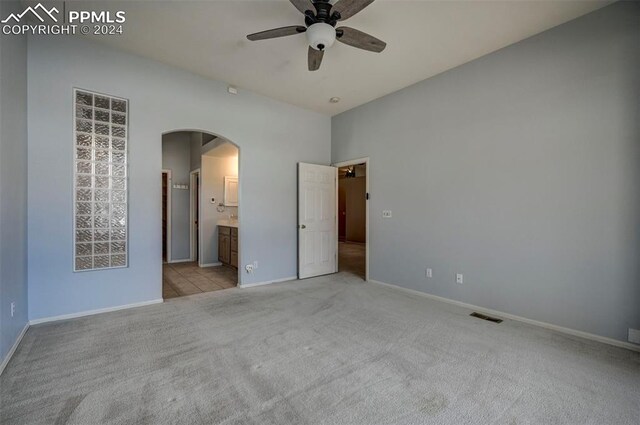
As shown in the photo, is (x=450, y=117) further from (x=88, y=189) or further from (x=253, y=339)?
(x=88, y=189)

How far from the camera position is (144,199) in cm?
351

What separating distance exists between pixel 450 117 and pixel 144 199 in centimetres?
403

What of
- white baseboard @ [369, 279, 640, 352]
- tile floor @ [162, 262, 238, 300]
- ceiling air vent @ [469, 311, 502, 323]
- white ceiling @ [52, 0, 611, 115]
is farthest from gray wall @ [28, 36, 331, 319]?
ceiling air vent @ [469, 311, 502, 323]

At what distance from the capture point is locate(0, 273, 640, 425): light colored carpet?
1668 millimetres

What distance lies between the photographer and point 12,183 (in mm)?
2371

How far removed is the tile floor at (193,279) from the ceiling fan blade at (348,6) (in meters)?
3.83

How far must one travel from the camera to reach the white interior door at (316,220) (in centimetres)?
497

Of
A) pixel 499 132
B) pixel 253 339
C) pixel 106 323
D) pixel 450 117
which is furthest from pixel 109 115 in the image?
pixel 499 132

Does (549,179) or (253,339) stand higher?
(549,179)

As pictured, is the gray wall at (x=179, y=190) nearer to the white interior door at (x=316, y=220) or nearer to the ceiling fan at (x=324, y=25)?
the white interior door at (x=316, y=220)

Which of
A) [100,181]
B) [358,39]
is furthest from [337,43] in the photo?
[100,181]

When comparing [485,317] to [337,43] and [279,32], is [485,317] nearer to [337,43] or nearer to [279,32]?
[337,43]

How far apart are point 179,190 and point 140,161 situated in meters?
3.35

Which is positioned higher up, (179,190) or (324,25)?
(324,25)
